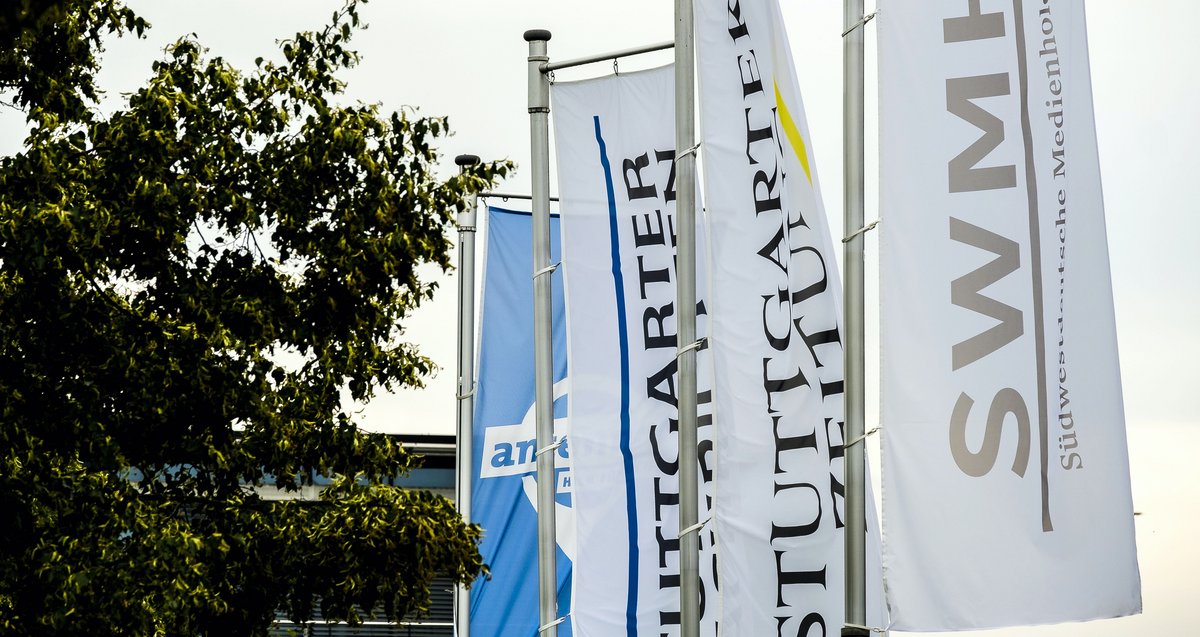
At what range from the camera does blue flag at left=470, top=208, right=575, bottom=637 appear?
18891 millimetres

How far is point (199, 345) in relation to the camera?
13.5 meters

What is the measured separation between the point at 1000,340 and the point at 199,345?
7.44 meters

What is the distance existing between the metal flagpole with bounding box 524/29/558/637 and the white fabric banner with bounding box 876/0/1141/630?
279 inches

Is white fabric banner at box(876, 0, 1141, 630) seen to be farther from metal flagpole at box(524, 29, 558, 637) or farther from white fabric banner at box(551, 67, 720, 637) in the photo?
metal flagpole at box(524, 29, 558, 637)

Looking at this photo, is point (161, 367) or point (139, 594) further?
point (161, 367)

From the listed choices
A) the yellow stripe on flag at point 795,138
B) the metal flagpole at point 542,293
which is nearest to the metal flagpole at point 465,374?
the metal flagpole at point 542,293

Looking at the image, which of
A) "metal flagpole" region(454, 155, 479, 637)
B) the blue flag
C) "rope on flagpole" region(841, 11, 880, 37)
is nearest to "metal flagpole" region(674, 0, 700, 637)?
"rope on flagpole" region(841, 11, 880, 37)

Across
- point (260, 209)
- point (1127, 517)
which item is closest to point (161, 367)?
point (260, 209)

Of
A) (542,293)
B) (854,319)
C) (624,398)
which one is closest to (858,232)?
(854,319)

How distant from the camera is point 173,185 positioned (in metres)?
13.4

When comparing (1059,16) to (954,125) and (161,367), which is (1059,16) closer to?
(954,125)

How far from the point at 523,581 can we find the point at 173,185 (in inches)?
292

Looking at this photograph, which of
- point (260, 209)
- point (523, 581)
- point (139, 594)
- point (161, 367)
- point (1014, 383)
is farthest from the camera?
point (523, 581)

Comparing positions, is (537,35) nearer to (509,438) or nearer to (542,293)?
(542,293)
